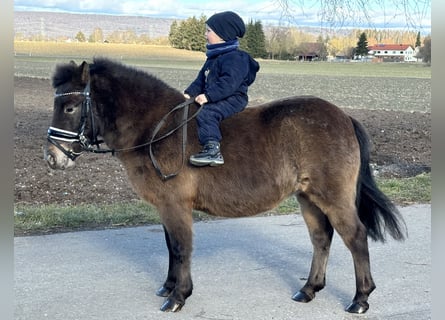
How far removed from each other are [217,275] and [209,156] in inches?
59.0

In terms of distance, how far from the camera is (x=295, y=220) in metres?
8.09

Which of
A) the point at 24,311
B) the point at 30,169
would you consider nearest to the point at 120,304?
the point at 24,311

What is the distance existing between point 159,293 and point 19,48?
60.3 m

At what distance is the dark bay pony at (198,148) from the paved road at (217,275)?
257 mm

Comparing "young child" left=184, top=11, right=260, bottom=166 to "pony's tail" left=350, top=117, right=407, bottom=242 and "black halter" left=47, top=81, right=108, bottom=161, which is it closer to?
"black halter" left=47, top=81, right=108, bottom=161

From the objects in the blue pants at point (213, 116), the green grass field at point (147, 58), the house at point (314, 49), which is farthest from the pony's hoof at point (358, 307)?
the green grass field at point (147, 58)

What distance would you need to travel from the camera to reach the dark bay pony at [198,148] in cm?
514

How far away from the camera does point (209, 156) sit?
5055 millimetres

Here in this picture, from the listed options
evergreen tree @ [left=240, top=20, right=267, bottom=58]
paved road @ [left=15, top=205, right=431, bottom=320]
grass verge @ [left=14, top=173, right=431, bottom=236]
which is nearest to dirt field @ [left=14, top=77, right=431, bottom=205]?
grass verge @ [left=14, top=173, right=431, bottom=236]

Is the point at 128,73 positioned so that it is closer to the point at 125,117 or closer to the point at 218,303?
the point at 125,117

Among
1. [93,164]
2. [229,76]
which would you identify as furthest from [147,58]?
[229,76]

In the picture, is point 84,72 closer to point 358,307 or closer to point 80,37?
point 358,307

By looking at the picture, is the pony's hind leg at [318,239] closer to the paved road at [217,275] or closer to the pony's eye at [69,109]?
the paved road at [217,275]

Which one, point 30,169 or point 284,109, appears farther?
point 30,169
